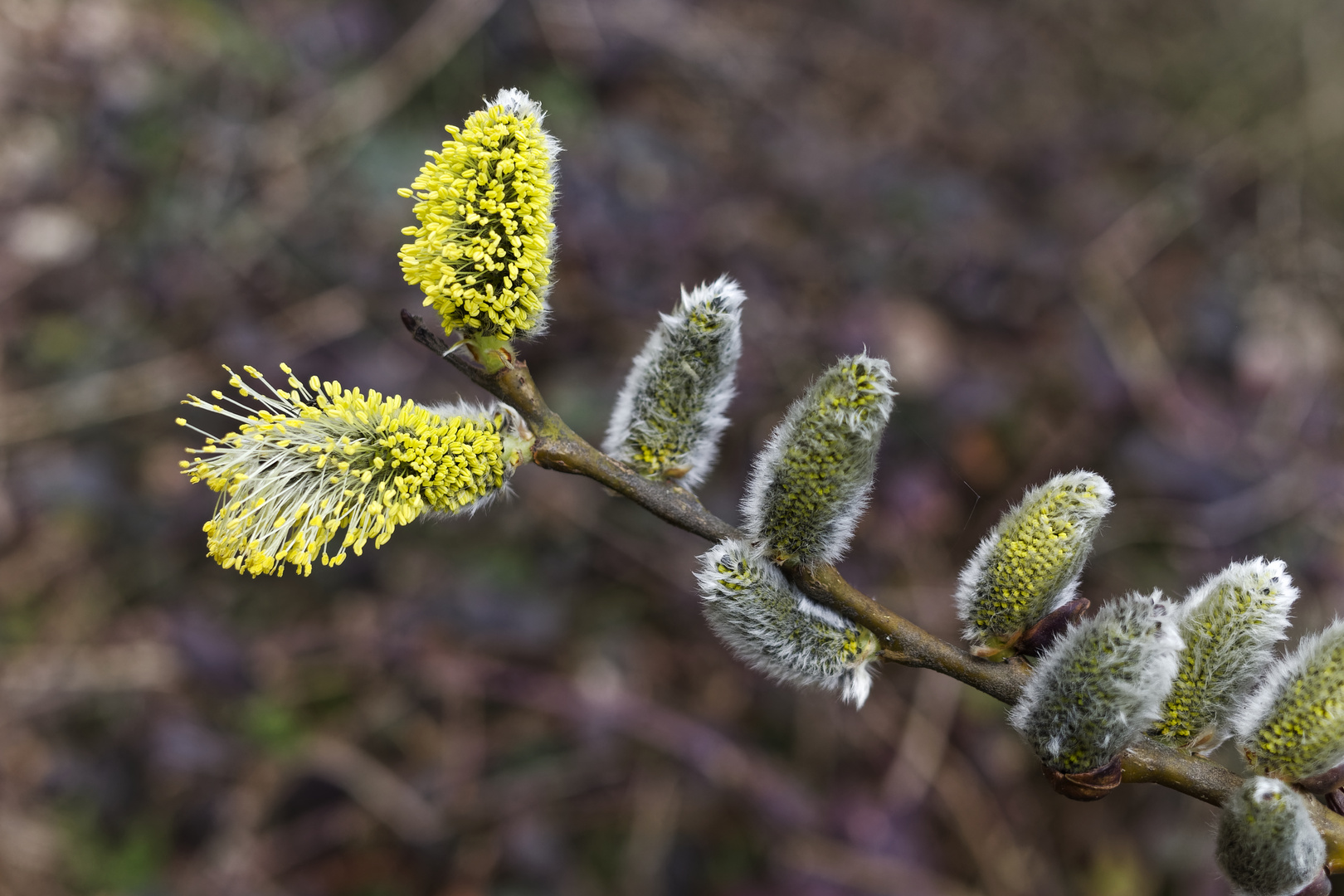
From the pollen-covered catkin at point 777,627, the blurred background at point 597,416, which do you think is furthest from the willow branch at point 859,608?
the blurred background at point 597,416

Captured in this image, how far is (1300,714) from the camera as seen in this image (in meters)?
1.07

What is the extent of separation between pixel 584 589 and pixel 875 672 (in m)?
1.86

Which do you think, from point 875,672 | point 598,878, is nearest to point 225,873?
point 598,878

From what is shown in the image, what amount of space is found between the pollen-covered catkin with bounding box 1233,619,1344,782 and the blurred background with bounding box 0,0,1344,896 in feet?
5.14

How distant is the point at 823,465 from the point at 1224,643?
1.77 feet

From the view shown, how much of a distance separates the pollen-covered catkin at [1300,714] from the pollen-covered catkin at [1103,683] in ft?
0.50

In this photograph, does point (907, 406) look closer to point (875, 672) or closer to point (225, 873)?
point (875, 672)

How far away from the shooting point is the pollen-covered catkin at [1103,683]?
100 cm

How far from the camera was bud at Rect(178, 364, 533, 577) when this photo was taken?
1070mm

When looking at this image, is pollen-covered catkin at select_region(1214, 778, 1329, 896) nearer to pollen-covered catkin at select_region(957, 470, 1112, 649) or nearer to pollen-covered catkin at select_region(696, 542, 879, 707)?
pollen-covered catkin at select_region(957, 470, 1112, 649)

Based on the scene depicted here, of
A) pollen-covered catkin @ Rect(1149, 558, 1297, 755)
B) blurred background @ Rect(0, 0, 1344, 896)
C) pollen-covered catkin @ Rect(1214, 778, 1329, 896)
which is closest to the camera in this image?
pollen-covered catkin @ Rect(1214, 778, 1329, 896)

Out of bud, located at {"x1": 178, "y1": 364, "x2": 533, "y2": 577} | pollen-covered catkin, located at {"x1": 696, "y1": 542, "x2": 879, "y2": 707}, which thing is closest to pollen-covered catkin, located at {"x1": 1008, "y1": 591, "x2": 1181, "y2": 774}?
pollen-covered catkin, located at {"x1": 696, "y1": 542, "x2": 879, "y2": 707}

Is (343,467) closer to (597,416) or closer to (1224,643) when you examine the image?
(1224,643)

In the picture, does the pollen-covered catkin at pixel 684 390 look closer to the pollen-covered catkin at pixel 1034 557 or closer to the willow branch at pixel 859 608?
the willow branch at pixel 859 608
